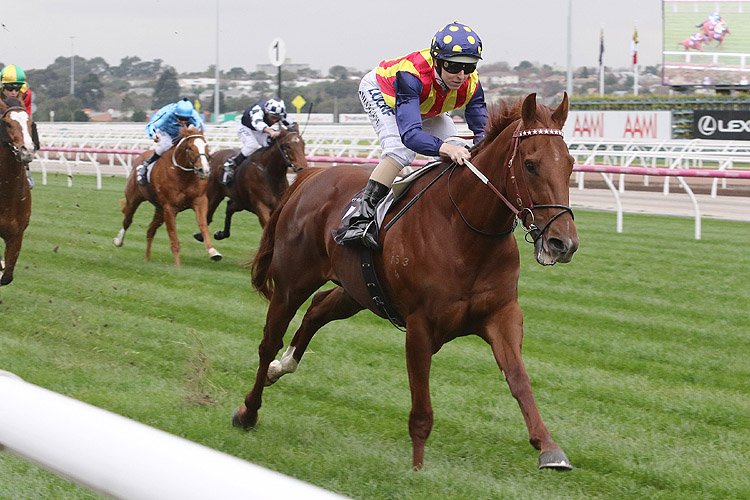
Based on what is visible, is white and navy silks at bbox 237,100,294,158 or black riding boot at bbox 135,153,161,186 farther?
white and navy silks at bbox 237,100,294,158

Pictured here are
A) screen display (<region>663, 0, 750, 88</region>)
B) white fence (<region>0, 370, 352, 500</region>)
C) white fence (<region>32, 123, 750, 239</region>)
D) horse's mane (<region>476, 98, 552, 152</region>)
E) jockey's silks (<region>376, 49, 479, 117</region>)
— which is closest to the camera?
white fence (<region>0, 370, 352, 500</region>)

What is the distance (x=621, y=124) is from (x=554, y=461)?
26.1 meters

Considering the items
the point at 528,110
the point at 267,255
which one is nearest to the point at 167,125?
the point at 267,255

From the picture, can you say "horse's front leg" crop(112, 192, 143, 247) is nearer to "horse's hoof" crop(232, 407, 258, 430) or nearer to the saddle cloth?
"horse's hoof" crop(232, 407, 258, 430)

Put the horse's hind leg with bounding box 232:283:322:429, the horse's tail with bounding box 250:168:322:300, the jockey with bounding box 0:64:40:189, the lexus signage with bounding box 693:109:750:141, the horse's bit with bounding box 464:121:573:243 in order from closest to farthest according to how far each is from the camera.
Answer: the horse's bit with bounding box 464:121:573:243 < the horse's hind leg with bounding box 232:283:322:429 < the horse's tail with bounding box 250:168:322:300 < the jockey with bounding box 0:64:40:189 < the lexus signage with bounding box 693:109:750:141

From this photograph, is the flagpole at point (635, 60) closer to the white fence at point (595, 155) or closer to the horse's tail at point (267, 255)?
the white fence at point (595, 155)

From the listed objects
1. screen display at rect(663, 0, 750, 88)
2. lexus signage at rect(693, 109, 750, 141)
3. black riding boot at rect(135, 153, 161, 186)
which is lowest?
black riding boot at rect(135, 153, 161, 186)

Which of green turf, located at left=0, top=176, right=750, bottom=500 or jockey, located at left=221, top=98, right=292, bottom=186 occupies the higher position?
jockey, located at left=221, top=98, right=292, bottom=186

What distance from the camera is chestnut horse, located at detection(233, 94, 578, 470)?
333 cm

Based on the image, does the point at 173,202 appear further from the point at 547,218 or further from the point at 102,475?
the point at 102,475

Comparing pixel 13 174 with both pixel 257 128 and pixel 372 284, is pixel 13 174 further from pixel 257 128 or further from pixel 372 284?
pixel 372 284

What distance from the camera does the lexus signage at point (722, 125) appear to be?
24.1 meters

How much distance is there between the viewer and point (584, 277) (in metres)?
8.99

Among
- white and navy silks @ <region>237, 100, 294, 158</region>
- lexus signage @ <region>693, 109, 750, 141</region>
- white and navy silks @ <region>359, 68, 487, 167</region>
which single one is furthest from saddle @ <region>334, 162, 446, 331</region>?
lexus signage @ <region>693, 109, 750, 141</region>
